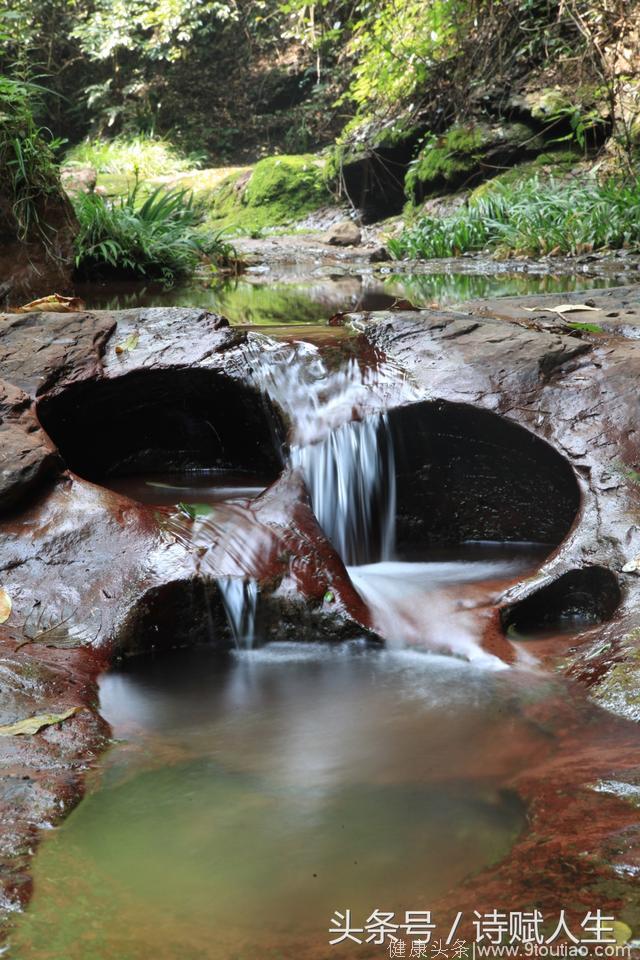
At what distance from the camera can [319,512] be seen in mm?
3656

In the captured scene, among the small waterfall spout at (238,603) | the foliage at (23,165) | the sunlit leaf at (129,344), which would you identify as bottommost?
the small waterfall spout at (238,603)

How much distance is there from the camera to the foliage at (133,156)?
19984mm

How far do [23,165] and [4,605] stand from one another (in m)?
5.66

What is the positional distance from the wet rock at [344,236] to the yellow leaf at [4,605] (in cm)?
1117

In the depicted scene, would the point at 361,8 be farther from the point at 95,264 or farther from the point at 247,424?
the point at 247,424

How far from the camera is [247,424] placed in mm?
4270

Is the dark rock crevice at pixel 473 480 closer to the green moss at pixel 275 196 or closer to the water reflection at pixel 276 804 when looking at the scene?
the water reflection at pixel 276 804

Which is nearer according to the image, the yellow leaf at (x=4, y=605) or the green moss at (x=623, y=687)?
the green moss at (x=623, y=687)

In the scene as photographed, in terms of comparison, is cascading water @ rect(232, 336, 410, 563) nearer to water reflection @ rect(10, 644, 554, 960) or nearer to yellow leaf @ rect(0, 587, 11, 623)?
water reflection @ rect(10, 644, 554, 960)

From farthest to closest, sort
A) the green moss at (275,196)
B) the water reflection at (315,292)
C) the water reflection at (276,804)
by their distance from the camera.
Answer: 1. the green moss at (275,196)
2. the water reflection at (315,292)
3. the water reflection at (276,804)

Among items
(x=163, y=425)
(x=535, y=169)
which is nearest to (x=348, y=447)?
(x=163, y=425)

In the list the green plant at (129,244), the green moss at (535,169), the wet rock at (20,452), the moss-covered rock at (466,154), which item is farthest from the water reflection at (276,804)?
the moss-covered rock at (466,154)

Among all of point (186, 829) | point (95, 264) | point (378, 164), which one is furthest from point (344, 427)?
point (378, 164)

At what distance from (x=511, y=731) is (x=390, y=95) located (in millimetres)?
13755
